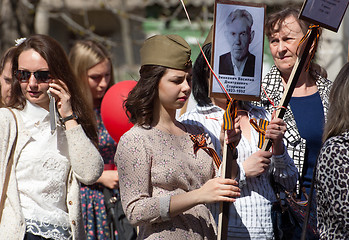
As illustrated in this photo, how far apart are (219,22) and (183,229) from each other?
1.08 m

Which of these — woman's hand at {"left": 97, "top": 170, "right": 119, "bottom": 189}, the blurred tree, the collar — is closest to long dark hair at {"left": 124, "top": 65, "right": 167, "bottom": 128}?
the collar

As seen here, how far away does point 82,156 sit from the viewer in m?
3.61

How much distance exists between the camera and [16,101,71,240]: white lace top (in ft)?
11.3

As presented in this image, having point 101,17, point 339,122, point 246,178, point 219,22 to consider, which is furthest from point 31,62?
point 101,17

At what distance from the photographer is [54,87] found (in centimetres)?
370

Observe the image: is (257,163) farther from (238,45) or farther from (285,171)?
(238,45)

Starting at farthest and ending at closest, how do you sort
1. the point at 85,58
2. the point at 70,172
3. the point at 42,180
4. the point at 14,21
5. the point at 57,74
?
1. the point at 14,21
2. the point at 85,58
3. the point at 57,74
4. the point at 70,172
5. the point at 42,180

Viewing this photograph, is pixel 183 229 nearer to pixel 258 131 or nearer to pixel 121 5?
pixel 258 131

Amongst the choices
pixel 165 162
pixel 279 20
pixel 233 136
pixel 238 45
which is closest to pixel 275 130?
pixel 233 136

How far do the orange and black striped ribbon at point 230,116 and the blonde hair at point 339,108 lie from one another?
0.47 metres

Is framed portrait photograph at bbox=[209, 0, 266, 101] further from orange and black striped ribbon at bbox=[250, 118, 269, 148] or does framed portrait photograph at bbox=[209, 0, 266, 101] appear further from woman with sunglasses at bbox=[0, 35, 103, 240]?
woman with sunglasses at bbox=[0, 35, 103, 240]

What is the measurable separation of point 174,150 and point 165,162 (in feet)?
0.34

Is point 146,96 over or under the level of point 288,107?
over

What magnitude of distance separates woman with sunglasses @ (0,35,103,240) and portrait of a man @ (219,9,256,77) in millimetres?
985
